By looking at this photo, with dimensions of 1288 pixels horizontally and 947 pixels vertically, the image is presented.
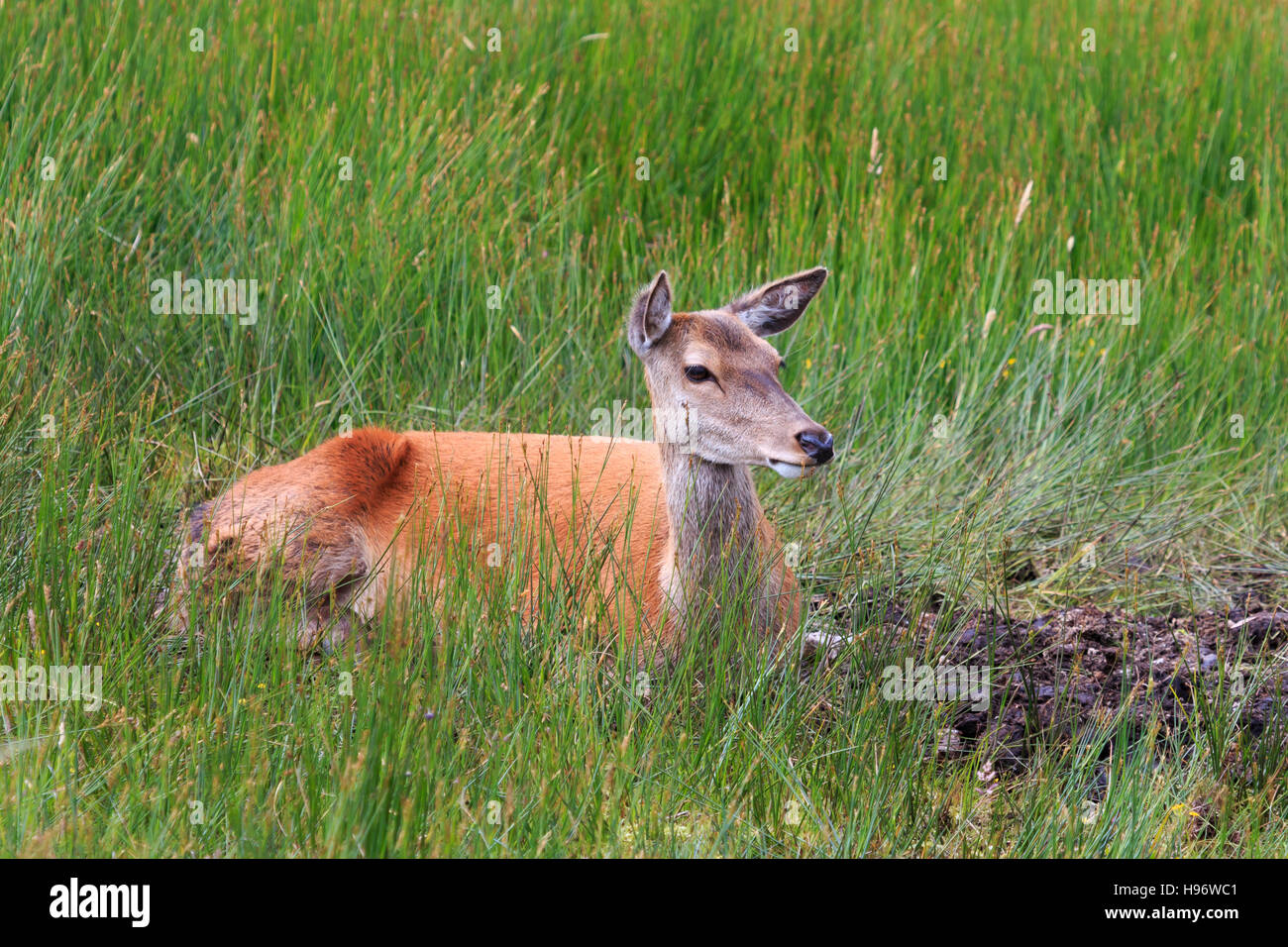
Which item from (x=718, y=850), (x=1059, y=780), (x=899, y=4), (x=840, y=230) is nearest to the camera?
(x=718, y=850)

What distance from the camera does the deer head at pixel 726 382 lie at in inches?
173

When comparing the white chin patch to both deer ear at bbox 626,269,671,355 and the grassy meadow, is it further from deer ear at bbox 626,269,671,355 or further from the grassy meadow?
deer ear at bbox 626,269,671,355

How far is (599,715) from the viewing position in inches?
158

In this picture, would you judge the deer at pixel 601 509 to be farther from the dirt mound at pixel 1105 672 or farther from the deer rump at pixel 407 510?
the dirt mound at pixel 1105 672

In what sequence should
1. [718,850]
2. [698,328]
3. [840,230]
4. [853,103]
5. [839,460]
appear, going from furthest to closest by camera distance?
[853,103]
[840,230]
[839,460]
[698,328]
[718,850]

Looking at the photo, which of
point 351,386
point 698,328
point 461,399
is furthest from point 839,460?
point 351,386

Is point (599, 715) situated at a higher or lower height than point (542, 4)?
lower

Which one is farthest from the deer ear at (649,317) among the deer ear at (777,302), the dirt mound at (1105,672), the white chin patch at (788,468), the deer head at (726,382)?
the dirt mound at (1105,672)

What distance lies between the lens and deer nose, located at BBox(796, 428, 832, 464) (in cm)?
430

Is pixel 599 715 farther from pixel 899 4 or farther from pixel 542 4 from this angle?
pixel 899 4

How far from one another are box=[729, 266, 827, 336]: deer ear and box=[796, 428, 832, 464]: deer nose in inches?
31.8

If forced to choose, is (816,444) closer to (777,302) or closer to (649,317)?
(649,317)

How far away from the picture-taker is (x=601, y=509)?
5.14m

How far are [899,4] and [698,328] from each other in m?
6.01
